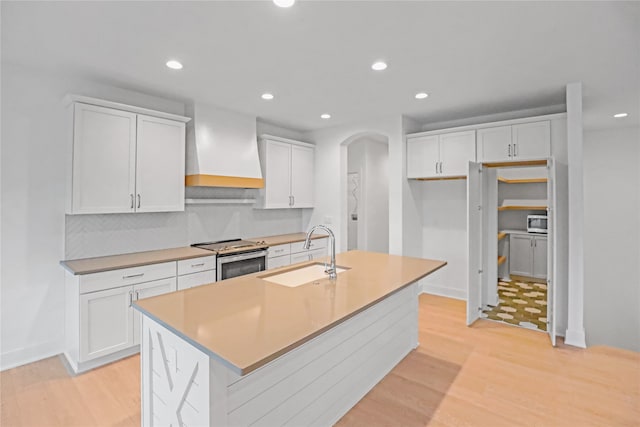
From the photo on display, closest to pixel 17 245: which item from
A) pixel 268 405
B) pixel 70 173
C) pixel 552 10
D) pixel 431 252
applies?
pixel 70 173

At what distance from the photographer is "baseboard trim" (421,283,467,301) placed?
463cm

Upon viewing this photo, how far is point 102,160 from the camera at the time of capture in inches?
119

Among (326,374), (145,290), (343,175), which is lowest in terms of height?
(326,374)

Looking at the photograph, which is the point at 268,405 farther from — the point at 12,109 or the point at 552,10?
the point at 12,109

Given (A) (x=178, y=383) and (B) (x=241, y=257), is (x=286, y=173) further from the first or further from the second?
(A) (x=178, y=383)

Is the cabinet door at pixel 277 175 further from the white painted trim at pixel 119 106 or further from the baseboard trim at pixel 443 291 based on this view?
the baseboard trim at pixel 443 291

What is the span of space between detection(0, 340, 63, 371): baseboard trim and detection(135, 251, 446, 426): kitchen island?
1900 mm

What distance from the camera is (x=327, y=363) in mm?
2059

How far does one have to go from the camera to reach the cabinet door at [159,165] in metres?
3.28

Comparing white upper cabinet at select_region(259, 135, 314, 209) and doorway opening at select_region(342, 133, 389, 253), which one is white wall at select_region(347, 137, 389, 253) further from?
white upper cabinet at select_region(259, 135, 314, 209)

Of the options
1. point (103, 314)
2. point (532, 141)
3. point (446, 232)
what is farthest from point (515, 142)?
point (103, 314)

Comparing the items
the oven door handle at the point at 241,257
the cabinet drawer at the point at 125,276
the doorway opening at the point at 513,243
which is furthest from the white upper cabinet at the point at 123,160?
the doorway opening at the point at 513,243

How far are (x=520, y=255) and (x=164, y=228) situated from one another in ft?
16.1

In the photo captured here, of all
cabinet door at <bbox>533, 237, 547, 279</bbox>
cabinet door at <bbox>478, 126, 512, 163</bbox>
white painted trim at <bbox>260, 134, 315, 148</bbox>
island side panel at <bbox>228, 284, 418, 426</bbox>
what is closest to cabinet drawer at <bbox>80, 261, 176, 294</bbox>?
island side panel at <bbox>228, 284, 418, 426</bbox>
